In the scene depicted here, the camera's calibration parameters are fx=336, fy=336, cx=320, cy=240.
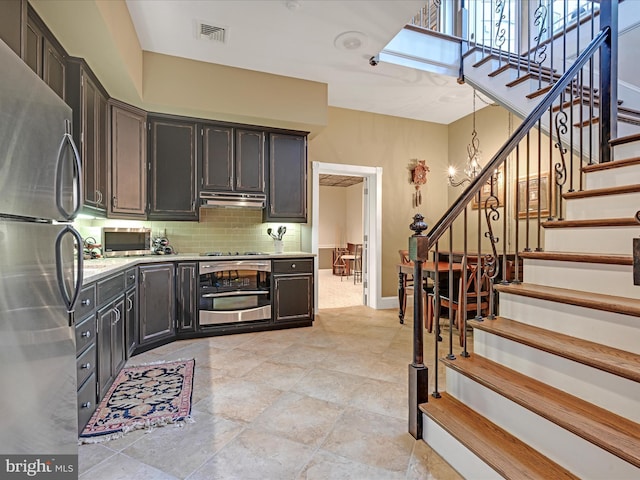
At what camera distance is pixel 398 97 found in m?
4.67

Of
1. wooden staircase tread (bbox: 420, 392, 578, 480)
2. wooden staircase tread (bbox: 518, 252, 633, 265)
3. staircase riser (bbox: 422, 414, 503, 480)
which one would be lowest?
staircase riser (bbox: 422, 414, 503, 480)

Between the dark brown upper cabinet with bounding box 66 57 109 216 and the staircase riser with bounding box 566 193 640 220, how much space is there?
370 cm

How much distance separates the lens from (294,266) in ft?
13.9

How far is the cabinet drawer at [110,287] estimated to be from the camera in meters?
2.27

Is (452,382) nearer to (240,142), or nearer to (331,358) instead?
(331,358)

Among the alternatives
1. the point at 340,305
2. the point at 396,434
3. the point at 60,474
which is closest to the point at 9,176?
the point at 60,474

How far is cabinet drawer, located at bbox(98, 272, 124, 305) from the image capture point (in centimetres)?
227

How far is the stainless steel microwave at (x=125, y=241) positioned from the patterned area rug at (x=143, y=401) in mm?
1418

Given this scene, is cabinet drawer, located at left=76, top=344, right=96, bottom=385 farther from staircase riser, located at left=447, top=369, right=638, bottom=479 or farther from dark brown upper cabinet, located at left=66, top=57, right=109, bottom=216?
staircase riser, located at left=447, top=369, right=638, bottom=479

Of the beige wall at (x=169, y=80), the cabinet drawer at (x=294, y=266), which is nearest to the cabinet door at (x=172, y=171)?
the beige wall at (x=169, y=80)

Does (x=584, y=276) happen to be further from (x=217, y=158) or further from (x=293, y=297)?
(x=217, y=158)

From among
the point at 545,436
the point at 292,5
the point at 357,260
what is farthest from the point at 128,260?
the point at 357,260

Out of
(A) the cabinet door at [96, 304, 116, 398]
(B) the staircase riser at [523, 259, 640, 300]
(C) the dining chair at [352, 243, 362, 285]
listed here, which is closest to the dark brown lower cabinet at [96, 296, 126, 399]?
(A) the cabinet door at [96, 304, 116, 398]

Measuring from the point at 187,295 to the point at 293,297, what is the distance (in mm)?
1248
